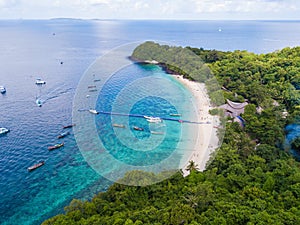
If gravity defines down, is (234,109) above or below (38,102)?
above

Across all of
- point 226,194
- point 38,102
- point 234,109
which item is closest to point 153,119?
point 234,109

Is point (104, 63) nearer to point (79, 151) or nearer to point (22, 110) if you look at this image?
point (22, 110)

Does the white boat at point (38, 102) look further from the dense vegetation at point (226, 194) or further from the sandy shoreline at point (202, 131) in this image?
the dense vegetation at point (226, 194)

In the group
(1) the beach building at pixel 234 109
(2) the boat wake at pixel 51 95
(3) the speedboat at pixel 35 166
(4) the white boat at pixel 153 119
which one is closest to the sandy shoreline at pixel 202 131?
(1) the beach building at pixel 234 109

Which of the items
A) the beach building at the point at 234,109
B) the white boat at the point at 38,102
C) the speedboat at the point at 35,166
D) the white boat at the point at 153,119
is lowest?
the speedboat at the point at 35,166

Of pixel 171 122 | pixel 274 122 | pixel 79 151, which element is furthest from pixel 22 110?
pixel 274 122

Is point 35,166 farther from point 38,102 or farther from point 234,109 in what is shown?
point 234,109

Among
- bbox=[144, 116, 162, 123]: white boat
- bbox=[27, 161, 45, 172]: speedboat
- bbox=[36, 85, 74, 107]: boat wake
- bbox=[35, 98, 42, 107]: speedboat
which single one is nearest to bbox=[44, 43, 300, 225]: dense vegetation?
bbox=[27, 161, 45, 172]: speedboat

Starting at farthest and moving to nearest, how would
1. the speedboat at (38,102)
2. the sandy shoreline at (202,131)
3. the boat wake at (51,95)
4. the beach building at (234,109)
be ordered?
the boat wake at (51,95), the speedboat at (38,102), the beach building at (234,109), the sandy shoreline at (202,131)

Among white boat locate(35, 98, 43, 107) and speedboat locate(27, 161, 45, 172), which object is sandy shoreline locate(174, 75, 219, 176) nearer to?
speedboat locate(27, 161, 45, 172)

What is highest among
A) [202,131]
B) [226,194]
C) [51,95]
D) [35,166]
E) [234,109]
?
[234,109]
